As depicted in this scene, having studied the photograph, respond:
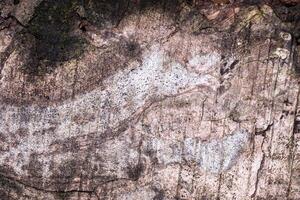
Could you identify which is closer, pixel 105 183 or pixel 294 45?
pixel 294 45

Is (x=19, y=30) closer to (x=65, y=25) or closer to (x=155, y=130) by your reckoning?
(x=65, y=25)

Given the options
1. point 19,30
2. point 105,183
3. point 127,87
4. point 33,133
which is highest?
point 19,30

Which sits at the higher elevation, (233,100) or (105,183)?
(233,100)

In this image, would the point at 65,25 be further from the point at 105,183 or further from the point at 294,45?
the point at 294,45

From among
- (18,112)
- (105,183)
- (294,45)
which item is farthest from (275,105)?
(18,112)

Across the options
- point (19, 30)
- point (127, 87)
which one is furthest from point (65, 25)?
point (127, 87)

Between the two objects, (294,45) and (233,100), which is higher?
(294,45)
